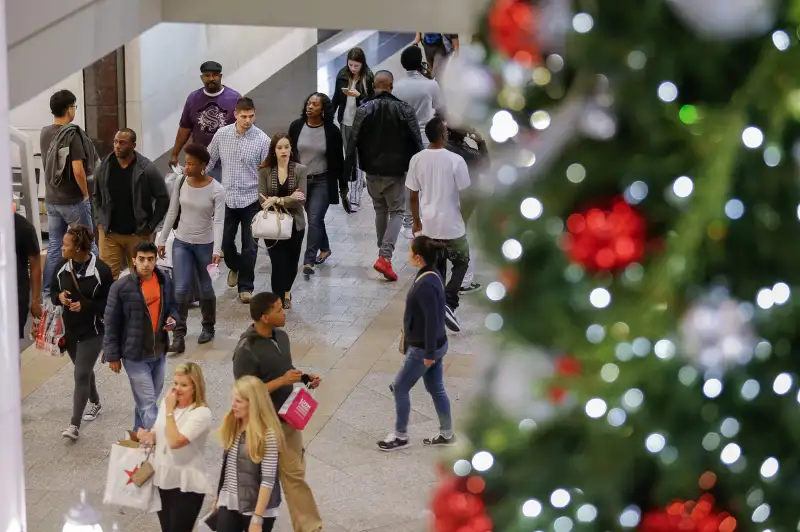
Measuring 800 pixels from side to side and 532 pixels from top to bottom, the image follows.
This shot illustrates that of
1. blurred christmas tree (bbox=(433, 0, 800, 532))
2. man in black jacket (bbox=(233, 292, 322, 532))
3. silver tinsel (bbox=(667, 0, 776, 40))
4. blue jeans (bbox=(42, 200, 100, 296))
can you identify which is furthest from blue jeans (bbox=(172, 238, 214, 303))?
silver tinsel (bbox=(667, 0, 776, 40))

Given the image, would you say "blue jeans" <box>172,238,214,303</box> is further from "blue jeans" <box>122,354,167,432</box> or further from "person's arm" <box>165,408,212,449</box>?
"person's arm" <box>165,408,212,449</box>

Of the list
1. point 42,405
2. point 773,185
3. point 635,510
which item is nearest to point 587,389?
point 635,510

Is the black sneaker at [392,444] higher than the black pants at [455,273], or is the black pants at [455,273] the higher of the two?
the black pants at [455,273]

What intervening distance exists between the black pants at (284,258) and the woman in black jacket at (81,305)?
7.96ft

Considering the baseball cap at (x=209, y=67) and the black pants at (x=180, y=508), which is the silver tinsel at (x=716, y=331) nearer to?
the black pants at (x=180, y=508)

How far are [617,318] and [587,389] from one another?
0.54 feet

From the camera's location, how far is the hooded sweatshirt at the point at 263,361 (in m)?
7.27

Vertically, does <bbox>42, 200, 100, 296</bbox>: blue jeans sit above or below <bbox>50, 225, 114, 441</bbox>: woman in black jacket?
below

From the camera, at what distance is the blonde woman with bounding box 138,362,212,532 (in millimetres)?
6777

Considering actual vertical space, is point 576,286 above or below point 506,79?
below

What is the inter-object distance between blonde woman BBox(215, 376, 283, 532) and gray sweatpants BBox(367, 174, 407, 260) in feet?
17.8

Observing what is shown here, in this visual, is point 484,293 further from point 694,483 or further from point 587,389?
point 694,483

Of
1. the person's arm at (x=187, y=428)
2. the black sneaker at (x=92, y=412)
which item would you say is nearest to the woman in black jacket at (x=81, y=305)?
the black sneaker at (x=92, y=412)

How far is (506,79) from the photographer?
111 inches
